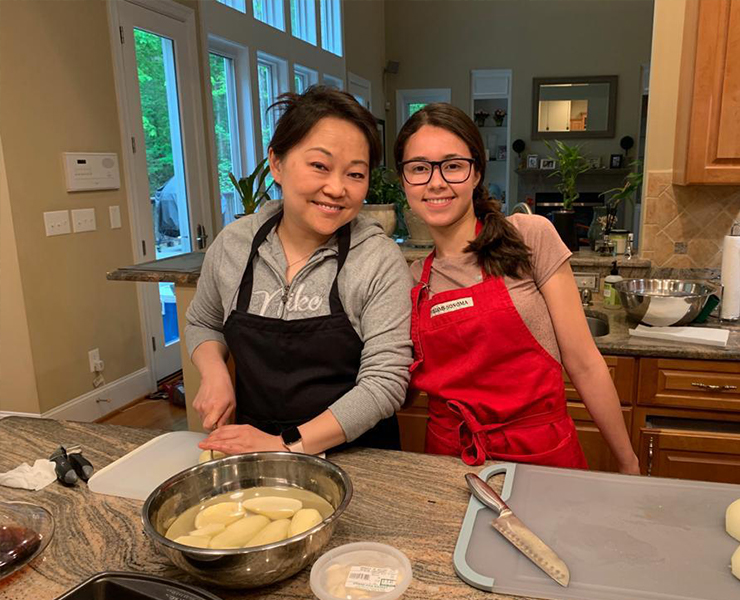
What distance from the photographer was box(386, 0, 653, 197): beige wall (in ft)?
26.1

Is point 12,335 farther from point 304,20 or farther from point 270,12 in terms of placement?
point 304,20

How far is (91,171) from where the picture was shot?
352 cm

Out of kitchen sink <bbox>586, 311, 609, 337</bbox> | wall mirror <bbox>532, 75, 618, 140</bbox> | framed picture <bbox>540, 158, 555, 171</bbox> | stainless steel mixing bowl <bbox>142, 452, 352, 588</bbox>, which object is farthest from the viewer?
A: framed picture <bbox>540, 158, 555, 171</bbox>

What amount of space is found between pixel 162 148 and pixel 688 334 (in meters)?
3.39

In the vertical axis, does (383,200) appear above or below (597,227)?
above

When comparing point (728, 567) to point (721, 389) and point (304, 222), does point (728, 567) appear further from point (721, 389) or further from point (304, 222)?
point (721, 389)

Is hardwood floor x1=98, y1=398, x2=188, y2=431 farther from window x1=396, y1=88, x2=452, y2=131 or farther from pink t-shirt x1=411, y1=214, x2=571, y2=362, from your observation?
window x1=396, y1=88, x2=452, y2=131

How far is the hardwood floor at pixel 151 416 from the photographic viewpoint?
3.55 m

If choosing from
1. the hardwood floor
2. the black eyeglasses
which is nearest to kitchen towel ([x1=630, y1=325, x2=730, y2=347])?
the black eyeglasses

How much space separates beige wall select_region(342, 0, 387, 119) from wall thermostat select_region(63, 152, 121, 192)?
175 inches

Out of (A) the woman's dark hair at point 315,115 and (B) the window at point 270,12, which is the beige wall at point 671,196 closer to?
(A) the woman's dark hair at point 315,115

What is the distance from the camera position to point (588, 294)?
9.02 ft

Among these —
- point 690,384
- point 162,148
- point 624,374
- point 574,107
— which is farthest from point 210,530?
point 574,107

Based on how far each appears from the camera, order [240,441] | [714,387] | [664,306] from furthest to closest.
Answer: [664,306]
[714,387]
[240,441]
